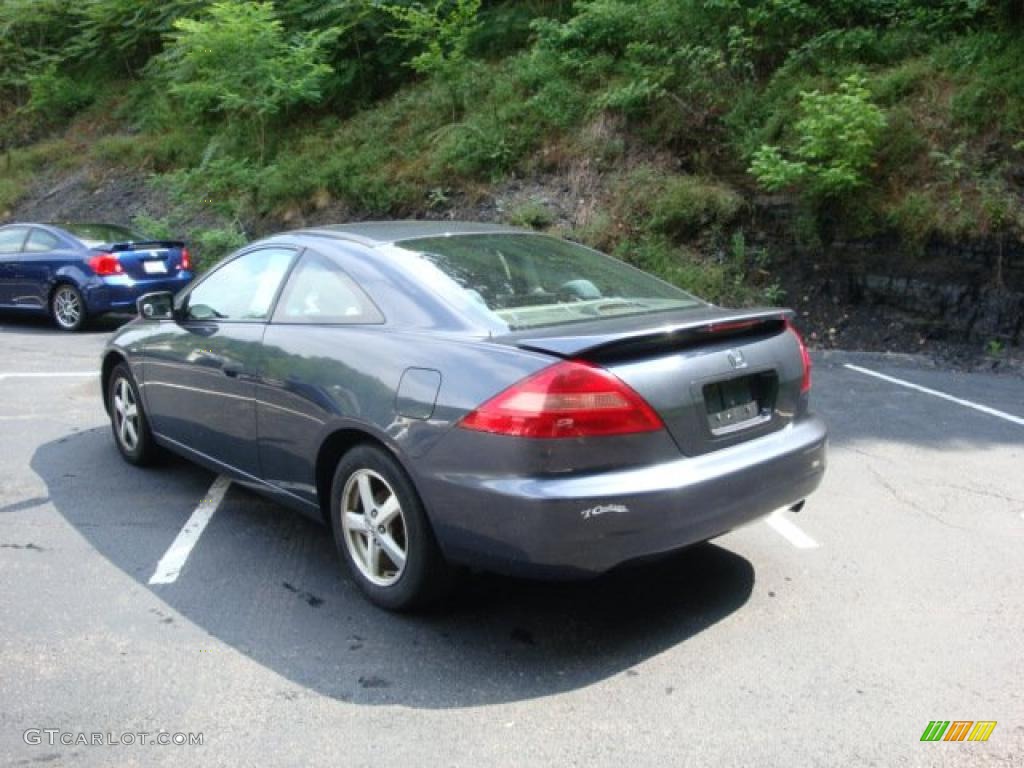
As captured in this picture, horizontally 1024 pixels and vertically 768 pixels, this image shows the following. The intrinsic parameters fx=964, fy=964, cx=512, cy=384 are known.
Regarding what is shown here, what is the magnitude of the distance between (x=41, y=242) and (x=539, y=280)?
35.2 ft

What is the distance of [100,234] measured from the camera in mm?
12859

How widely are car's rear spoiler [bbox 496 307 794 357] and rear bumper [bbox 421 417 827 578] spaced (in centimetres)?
44

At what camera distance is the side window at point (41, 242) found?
12.7m

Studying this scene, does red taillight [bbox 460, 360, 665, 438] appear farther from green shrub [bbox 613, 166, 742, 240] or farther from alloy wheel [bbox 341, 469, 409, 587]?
green shrub [bbox 613, 166, 742, 240]

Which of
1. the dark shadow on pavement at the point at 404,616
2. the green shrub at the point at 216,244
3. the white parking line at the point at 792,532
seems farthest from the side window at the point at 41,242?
the white parking line at the point at 792,532

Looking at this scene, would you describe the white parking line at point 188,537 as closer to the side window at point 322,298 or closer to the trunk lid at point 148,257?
the side window at point 322,298

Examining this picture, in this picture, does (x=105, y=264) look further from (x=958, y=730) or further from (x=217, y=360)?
(x=958, y=730)

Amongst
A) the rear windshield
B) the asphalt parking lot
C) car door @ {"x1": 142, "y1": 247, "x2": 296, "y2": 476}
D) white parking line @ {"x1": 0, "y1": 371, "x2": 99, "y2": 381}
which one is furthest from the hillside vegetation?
car door @ {"x1": 142, "y1": 247, "x2": 296, "y2": 476}

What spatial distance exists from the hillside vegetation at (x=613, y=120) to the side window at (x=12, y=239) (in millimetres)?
2802

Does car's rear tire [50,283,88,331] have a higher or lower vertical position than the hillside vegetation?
lower

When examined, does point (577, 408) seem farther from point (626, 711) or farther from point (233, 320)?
point (233, 320)

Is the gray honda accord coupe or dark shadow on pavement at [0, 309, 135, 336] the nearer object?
the gray honda accord coupe

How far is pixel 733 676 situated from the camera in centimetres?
339

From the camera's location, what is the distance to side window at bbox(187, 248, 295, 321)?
187 inches
